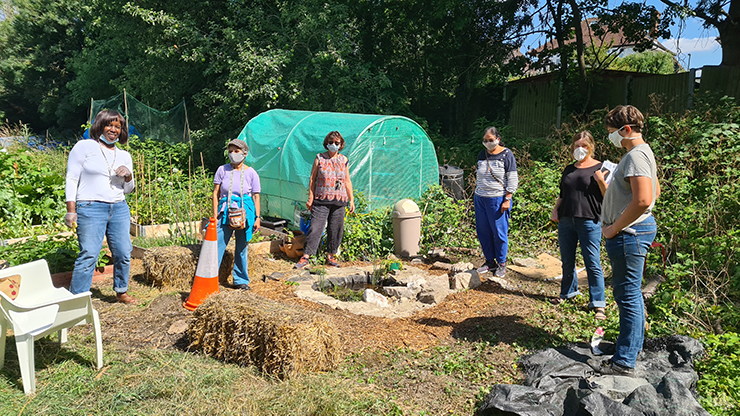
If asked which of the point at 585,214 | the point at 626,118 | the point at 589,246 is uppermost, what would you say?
the point at 626,118

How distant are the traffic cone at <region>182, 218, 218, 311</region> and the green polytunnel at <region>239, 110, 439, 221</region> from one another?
10.2ft

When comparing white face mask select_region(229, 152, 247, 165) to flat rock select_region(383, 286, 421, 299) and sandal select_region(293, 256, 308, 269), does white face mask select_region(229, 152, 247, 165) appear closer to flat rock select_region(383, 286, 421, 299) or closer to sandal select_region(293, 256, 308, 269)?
sandal select_region(293, 256, 308, 269)

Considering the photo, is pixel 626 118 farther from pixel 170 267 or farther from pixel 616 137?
pixel 170 267

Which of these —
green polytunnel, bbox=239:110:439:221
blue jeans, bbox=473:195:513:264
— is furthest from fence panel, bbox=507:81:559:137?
blue jeans, bbox=473:195:513:264

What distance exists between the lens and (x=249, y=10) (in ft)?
45.9

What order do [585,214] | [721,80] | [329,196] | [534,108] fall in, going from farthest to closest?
[534,108]
[721,80]
[329,196]
[585,214]

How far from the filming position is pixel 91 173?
16.0 feet

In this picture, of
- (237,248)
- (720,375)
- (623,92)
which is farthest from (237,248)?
(623,92)

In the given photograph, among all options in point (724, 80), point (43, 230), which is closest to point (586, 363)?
point (43, 230)

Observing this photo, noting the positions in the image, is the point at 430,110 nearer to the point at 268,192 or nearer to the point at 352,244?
the point at 268,192

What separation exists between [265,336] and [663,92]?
11.8m

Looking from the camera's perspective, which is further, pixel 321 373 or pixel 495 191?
pixel 495 191

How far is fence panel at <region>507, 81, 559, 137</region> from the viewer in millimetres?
15531

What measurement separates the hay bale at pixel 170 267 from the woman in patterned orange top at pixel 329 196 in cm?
144
